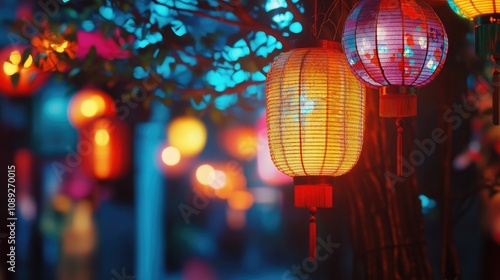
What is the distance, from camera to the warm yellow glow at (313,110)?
3.47 metres

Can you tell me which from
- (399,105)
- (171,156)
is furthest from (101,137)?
(399,105)

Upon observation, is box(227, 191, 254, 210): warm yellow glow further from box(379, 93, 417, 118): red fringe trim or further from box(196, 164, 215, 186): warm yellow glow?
box(379, 93, 417, 118): red fringe trim

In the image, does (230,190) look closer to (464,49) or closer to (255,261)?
(255,261)

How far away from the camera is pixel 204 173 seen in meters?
10.0

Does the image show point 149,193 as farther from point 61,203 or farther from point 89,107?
point 89,107

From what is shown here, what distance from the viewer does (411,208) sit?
4.76 metres

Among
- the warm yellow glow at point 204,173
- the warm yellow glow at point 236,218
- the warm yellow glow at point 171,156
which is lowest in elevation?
the warm yellow glow at point 236,218

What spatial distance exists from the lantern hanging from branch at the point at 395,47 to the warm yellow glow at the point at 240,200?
6734 millimetres

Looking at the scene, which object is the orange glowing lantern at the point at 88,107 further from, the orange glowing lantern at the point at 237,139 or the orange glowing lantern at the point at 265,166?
the orange glowing lantern at the point at 265,166

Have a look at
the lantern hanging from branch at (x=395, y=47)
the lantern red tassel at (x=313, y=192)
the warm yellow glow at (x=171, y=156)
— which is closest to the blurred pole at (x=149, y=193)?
the warm yellow glow at (x=171, y=156)

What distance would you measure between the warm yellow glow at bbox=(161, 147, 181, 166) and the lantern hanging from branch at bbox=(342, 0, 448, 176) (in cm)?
657

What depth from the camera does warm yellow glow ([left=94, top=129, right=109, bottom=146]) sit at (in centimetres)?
972

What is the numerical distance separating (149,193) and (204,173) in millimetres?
832

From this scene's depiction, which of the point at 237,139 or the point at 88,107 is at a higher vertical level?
the point at 88,107
